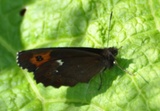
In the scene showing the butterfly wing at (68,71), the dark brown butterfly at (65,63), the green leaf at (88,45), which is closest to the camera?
the green leaf at (88,45)

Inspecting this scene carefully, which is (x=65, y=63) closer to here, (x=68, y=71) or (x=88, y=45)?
(x=68, y=71)

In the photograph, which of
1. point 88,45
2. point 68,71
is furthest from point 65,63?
point 88,45

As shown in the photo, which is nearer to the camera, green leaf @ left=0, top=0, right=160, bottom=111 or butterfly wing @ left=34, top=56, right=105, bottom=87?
green leaf @ left=0, top=0, right=160, bottom=111

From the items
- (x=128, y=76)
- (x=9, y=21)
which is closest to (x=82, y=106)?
(x=128, y=76)

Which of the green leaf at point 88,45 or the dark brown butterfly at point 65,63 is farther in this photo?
the dark brown butterfly at point 65,63

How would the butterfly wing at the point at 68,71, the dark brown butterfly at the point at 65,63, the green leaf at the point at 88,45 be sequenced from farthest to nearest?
the butterfly wing at the point at 68,71
the dark brown butterfly at the point at 65,63
the green leaf at the point at 88,45
